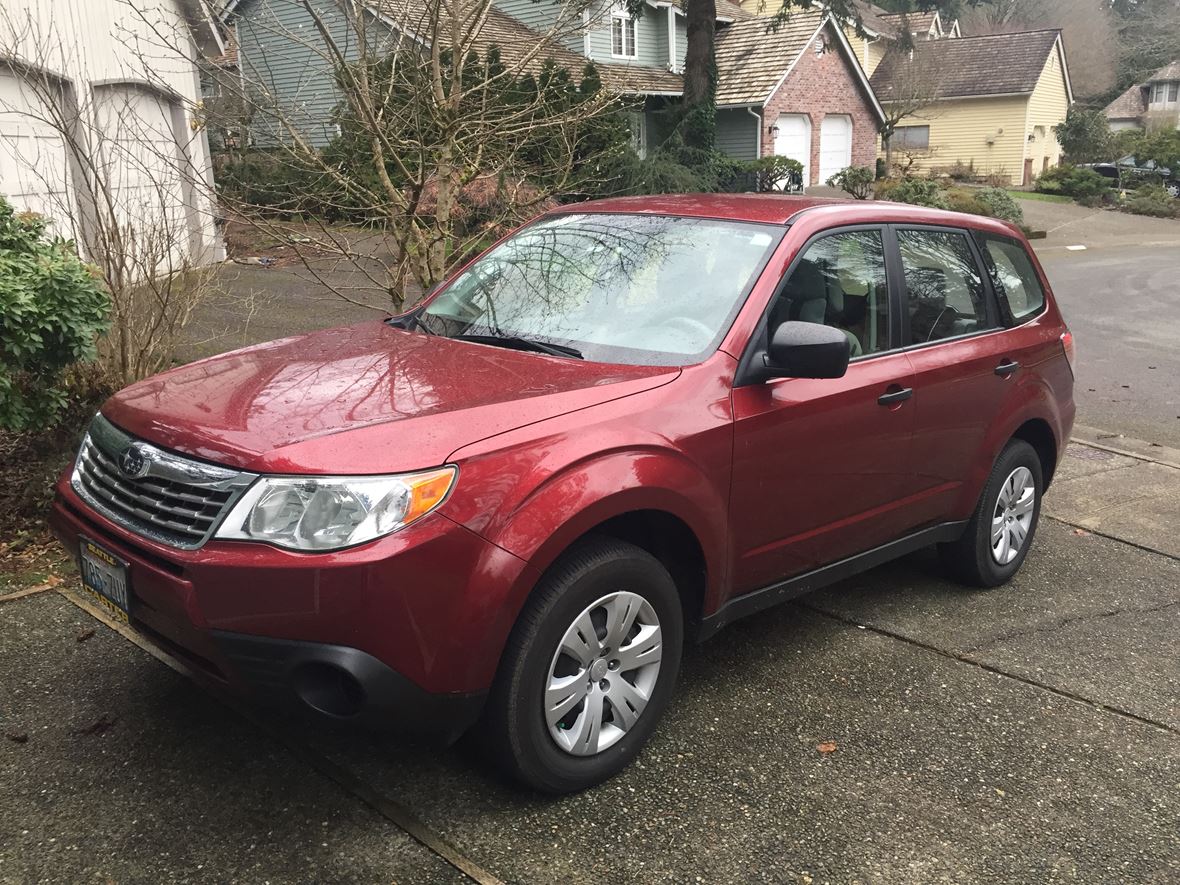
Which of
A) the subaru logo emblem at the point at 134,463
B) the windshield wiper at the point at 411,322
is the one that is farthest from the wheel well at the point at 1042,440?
the subaru logo emblem at the point at 134,463

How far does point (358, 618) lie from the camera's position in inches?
102

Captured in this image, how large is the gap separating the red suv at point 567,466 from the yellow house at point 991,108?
38094 mm

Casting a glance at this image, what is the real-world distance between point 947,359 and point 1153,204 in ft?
109

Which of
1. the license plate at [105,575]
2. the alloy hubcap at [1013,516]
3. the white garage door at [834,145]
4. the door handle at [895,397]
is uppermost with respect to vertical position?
the white garage door at [834,145]

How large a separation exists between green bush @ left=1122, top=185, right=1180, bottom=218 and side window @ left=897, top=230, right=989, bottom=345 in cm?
3238

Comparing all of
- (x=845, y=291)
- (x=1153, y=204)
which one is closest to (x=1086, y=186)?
(x=1153, y=204)

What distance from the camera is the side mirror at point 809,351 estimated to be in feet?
11.0

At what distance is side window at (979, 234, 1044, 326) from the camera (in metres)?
4.87

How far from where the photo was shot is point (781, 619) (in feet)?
14.9

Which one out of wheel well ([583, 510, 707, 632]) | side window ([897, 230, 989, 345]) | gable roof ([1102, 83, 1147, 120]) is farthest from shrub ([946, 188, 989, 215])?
gable roof ([1102, 83, 1147, 120])

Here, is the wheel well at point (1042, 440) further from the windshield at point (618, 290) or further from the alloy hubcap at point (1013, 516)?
the windshield at point (618, 290)

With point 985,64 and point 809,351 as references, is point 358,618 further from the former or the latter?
point 985,64

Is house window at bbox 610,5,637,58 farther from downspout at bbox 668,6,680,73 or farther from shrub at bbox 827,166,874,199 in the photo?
shrub at bbox 827,166,874,199

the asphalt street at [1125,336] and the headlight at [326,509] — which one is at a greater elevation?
the headlight at [326,509]
